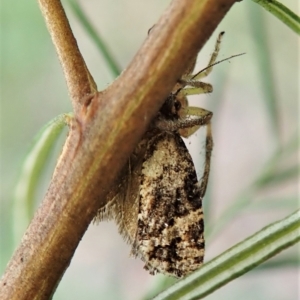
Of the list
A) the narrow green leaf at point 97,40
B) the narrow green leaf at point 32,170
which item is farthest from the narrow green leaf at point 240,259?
the narrow green leaf at point 97,40

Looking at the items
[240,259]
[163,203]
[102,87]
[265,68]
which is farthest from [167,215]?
[102,87]

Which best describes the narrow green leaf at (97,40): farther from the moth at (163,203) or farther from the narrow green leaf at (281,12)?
the narrow green leaf at (281,12)

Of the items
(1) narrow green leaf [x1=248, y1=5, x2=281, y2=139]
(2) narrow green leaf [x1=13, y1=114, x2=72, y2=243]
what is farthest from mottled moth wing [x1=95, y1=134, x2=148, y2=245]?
(1) narrow green leaf [x1=248, y1=5, x2=281, y2=139]

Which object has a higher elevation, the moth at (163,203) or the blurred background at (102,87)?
the blurred background at (102,87)

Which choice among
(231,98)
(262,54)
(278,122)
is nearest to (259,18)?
(262,54)

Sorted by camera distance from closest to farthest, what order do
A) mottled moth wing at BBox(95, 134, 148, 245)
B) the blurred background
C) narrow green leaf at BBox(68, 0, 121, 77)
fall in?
mottled moth wing at BBox(95, 134, 148, 245), narrow green leaf at BBox(68, 0, 121, 77), the blurred background

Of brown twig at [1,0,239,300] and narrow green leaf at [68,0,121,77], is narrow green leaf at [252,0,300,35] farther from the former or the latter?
narrow green leaf at [68,0,121,77]

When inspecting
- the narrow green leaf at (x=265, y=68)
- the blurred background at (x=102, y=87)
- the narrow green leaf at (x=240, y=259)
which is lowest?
the narrow green leaf at (x=240, y=259)

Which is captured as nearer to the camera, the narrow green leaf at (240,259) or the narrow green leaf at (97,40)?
the narrow green leaf at (240,259)
